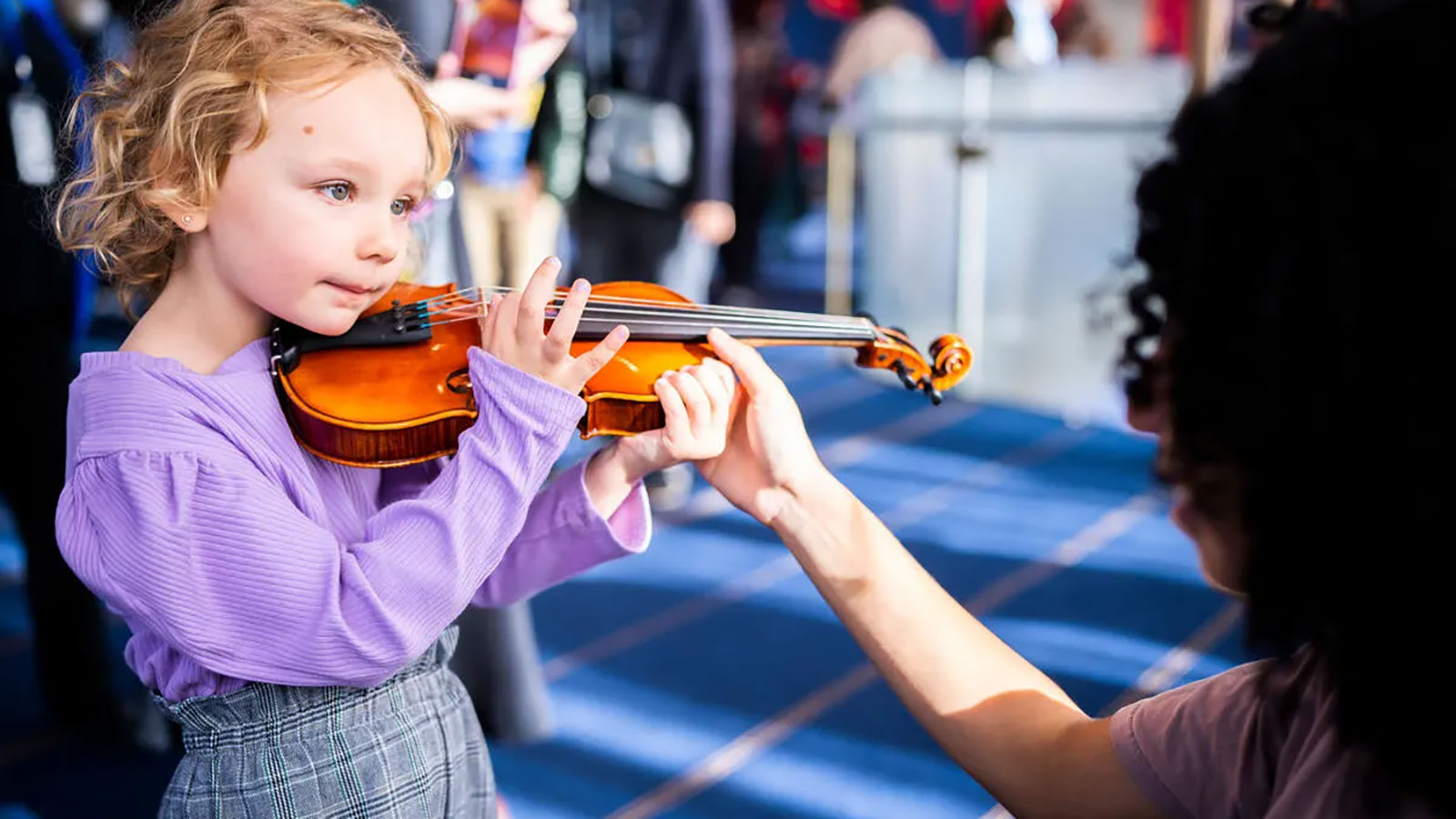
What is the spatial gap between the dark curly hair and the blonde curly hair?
65cm

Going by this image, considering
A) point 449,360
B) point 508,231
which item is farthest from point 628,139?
point 449,360

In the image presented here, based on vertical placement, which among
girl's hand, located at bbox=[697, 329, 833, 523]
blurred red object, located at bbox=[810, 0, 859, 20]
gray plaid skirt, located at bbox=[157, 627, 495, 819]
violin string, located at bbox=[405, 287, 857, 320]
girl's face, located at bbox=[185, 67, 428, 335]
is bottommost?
gray plaid skirt, located at bbox=[157, 627, 495, 819]

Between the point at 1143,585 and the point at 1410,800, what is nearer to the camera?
the point at 1410,800

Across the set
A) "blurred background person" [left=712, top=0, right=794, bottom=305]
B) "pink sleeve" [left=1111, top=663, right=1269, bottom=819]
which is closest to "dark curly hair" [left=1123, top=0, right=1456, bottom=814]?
"pink sleeve" [left=1111, top=663, right=1269, bottom=819]

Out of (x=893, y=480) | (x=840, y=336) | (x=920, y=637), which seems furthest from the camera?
(x=893, y=480)

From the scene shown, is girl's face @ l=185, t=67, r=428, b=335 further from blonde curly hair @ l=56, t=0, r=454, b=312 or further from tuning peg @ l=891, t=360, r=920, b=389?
tuning peg @ l=891, t=360, r=920, b=389

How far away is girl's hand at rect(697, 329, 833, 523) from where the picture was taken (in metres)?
1.12

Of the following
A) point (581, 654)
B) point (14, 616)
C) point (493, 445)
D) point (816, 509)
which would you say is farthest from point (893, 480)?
point (493, 445)

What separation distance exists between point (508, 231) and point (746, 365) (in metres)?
3.08

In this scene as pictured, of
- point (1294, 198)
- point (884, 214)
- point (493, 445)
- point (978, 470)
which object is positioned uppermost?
point (1294, 198)

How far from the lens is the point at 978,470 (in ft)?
12.3

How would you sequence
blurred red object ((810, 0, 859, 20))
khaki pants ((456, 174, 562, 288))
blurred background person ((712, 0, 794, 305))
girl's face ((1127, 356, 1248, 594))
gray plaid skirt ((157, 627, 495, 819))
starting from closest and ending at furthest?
girl's face ((1127, 356, 1248, 594))
gray plaid skirt ((157, 627, 495, 819))
khaki pants ((456, 174, 562, 288))
blurred background person ((712, 0, 794, 305))
blurred red object ((810, 0, 859, 20))

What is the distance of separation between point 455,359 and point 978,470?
284cm

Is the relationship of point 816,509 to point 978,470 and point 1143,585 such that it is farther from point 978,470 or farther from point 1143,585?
A: point 978,470
